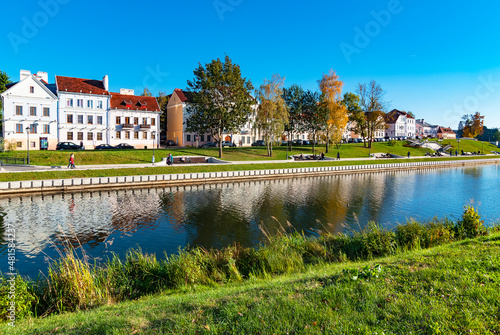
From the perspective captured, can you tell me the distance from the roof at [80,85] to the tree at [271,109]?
32.0m

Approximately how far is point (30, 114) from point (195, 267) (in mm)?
57027

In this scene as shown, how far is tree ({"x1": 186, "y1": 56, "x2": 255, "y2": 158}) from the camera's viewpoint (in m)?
49.6

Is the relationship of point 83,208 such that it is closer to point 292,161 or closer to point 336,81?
point 292,161

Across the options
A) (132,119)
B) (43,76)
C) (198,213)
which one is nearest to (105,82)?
(132,119)

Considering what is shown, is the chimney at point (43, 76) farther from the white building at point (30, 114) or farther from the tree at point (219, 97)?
the tree at point (219, 97)

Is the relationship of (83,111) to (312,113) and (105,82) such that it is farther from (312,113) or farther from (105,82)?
(312,113)

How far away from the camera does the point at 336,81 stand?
211 ft

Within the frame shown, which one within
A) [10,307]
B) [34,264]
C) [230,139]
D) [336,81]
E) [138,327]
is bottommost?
[34,264]

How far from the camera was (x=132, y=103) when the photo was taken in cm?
6462

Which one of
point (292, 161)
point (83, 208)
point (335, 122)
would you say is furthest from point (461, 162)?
point (83, 208)

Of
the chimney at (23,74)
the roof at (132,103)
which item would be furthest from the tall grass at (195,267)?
the roof at (132,103)

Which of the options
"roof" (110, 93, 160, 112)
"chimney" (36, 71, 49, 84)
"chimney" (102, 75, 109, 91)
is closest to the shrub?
"roof" (110, 93, 160, 112)

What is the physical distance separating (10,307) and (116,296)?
255 cm

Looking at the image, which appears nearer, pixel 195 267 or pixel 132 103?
pixel 195 267
